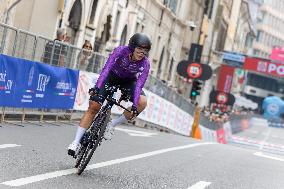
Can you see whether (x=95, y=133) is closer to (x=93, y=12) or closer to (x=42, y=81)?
(x=42, y=81)

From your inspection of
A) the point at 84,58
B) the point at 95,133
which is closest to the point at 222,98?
the point at 84,58

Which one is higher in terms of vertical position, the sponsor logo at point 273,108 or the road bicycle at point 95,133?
the road bicycle at point 95,133

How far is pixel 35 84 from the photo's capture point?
1420cm

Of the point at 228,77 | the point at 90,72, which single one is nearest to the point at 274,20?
the point at 228,77

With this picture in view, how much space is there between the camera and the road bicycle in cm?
823

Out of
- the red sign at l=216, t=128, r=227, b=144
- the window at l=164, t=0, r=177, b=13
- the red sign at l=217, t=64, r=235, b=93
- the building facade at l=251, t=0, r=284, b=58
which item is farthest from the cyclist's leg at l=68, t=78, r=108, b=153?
the building facade at l=251, t=0, r=284, b=58

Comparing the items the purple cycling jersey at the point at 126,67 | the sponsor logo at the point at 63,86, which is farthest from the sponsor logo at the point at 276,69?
the purple cycling jersey at the point at 126,67

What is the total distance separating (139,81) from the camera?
330 inches

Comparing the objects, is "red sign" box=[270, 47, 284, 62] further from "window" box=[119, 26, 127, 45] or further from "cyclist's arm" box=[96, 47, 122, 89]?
"cyclist's arm" box=[96, 47, 122, 89]

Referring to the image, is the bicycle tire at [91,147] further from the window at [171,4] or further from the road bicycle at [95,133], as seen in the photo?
the window at [171,4]

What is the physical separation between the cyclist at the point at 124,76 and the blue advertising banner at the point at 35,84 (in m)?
4.44

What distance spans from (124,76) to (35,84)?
596 cm

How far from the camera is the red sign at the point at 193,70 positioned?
37.1 meters

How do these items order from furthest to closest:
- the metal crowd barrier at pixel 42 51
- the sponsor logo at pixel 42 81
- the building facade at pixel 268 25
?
the building facade at pixel 268 25, the sponsor logo at pixel 42 81, the metal crowd barrier at pixel 42 51
